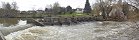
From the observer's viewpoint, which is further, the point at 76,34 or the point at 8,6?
the point at 8,6

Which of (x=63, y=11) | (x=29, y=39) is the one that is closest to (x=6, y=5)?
(x=63, y=11)

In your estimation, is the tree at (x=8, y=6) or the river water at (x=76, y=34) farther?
the tree at (x=8, y=6)

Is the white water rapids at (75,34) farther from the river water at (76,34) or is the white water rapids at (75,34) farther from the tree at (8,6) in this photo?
the tree at (8,6)

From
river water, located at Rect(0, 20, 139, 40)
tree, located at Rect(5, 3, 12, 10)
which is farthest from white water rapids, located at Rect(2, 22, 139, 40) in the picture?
tree, located at Rect(5, 3, 12, 10)

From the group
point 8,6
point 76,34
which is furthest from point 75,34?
point 8,6

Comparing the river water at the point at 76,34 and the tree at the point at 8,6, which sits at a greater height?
A: the tree at the point at 8,6

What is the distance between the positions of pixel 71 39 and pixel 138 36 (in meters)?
6.21

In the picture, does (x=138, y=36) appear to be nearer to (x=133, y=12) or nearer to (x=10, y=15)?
(x=133, y=12)

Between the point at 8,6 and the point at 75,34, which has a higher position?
the point at 8,6

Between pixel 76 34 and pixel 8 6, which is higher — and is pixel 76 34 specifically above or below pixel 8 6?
below

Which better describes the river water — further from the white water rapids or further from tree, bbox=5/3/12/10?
tree, bbox=5/3/12/10

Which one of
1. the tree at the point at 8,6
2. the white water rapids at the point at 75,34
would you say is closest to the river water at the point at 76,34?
the white water rapids at the point at 75,34

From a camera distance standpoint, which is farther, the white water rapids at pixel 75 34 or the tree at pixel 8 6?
the tree at pixel 8 6

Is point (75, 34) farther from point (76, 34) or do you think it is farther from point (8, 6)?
point (8, 6)
